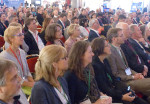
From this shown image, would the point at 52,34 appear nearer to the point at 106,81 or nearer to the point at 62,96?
the point at 106,81

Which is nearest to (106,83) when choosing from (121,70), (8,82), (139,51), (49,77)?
(121,70)

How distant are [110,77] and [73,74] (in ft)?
3.01

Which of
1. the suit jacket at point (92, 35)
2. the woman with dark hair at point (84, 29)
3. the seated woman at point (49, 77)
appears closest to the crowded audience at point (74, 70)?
the seated woman at point (49, 77)

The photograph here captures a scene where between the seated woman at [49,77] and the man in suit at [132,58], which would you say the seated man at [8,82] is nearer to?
the seated woman at [49,77]

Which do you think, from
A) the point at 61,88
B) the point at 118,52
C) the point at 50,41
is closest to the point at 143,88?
the point at 118,52

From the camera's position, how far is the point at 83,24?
640cm

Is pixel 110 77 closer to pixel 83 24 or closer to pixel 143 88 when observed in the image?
pixel 143 88

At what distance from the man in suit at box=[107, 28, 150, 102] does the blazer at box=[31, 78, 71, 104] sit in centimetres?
160

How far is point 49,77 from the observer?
180 cm

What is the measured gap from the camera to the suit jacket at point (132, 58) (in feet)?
12.1

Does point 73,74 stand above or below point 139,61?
above

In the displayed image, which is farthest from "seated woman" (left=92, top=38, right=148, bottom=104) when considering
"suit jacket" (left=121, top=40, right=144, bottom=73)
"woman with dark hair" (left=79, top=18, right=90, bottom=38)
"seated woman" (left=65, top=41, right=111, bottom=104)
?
"woman with dark hair" (left=79, top=18, right=90, bottom=38)

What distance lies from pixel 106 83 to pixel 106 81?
0.04 m

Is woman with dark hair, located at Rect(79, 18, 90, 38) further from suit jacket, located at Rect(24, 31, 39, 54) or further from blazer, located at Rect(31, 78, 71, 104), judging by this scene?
blazer, located at Rect(31, 78, 71, 104)
